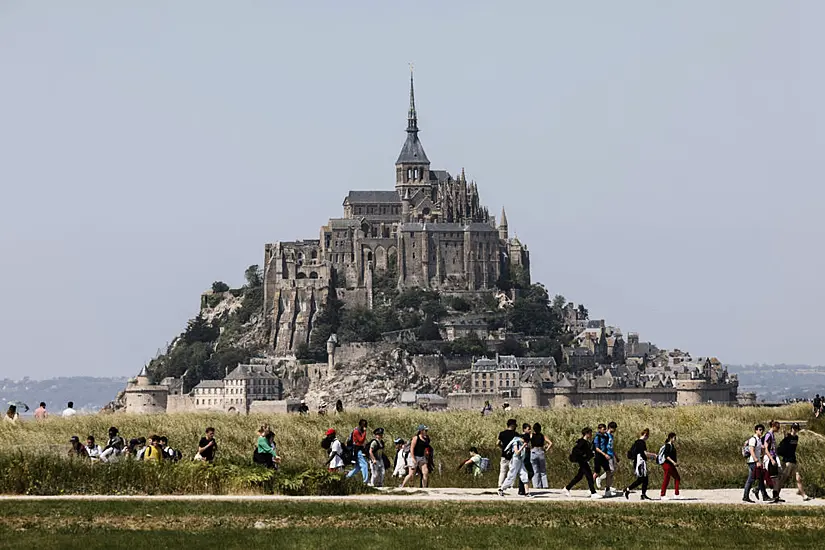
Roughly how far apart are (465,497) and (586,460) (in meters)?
2.48

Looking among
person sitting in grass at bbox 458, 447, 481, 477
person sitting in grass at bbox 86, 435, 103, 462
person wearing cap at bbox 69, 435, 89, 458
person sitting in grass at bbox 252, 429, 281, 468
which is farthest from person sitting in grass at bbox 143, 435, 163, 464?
person sitting in grass at bbox 458, 447, 481, 477

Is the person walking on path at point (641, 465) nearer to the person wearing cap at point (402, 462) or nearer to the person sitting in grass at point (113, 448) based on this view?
the person wearing cap at point (402, 462)

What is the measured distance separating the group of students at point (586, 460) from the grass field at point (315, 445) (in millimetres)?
2935

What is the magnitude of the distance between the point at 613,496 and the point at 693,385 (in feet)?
399

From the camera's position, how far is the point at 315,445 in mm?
43750

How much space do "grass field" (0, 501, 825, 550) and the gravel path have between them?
35.8 inches

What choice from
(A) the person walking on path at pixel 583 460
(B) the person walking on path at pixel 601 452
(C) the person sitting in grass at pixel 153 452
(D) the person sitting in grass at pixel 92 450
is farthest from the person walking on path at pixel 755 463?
(D) the person sitting in grass at pixel 92 450

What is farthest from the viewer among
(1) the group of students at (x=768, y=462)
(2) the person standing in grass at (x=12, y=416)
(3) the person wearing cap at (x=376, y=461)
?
(2) the person standing in grass at (x=12, y=416)

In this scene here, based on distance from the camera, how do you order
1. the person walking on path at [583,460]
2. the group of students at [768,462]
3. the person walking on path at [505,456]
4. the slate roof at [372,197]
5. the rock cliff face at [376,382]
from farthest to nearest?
the slate roof at [372,197] → the rock cliff face at [376,382] → the person walking on path at [505,456] → the person walking on path at [583,460] → the group of students at [768,462]

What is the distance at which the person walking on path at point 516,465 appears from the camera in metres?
34.8

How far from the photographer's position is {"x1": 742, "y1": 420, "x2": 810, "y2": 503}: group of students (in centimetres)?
3372

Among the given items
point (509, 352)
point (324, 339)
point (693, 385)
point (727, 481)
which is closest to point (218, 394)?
point (324, 339)

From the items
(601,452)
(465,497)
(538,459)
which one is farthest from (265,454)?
(601,452)

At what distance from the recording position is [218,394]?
6117 inches
